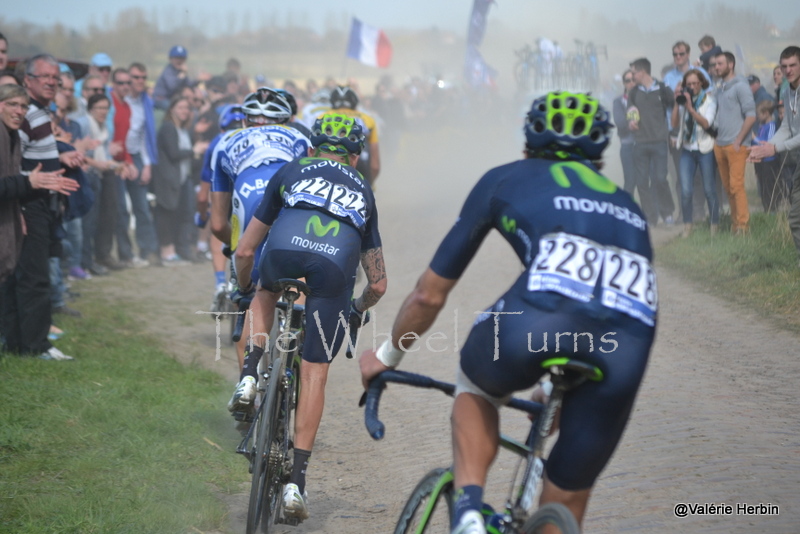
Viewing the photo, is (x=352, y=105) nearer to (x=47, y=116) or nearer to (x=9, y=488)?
(x=47, y=116)

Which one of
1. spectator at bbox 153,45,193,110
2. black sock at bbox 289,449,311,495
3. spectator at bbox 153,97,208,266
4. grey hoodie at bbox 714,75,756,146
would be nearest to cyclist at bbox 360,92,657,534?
black sock at bbox 289,449,311,495

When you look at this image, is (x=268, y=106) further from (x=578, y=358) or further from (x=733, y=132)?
(x=733, y=132)

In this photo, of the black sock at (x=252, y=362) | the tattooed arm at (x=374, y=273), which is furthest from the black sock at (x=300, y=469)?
the tattooed arm at (x=374, y=273)

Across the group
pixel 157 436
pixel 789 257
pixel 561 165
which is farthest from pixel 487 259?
pixel 561 165

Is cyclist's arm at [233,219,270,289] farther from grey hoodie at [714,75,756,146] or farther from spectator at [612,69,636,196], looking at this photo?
spectator at [612,69,636,196]

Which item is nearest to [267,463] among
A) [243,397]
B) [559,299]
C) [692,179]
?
[243,397]

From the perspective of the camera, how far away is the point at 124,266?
48.7 feet

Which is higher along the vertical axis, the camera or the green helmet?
the camera

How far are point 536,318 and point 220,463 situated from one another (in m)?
3.92

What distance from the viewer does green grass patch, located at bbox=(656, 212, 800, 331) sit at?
1030 centimetres

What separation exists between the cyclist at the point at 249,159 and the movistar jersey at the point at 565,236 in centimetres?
357

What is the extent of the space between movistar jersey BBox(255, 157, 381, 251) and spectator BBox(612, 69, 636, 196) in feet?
36.5

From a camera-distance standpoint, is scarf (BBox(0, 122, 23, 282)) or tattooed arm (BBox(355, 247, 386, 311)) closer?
tattooed arm (BBox(355, 247, 386, 311))

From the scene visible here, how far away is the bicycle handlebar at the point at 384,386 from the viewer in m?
3.44
